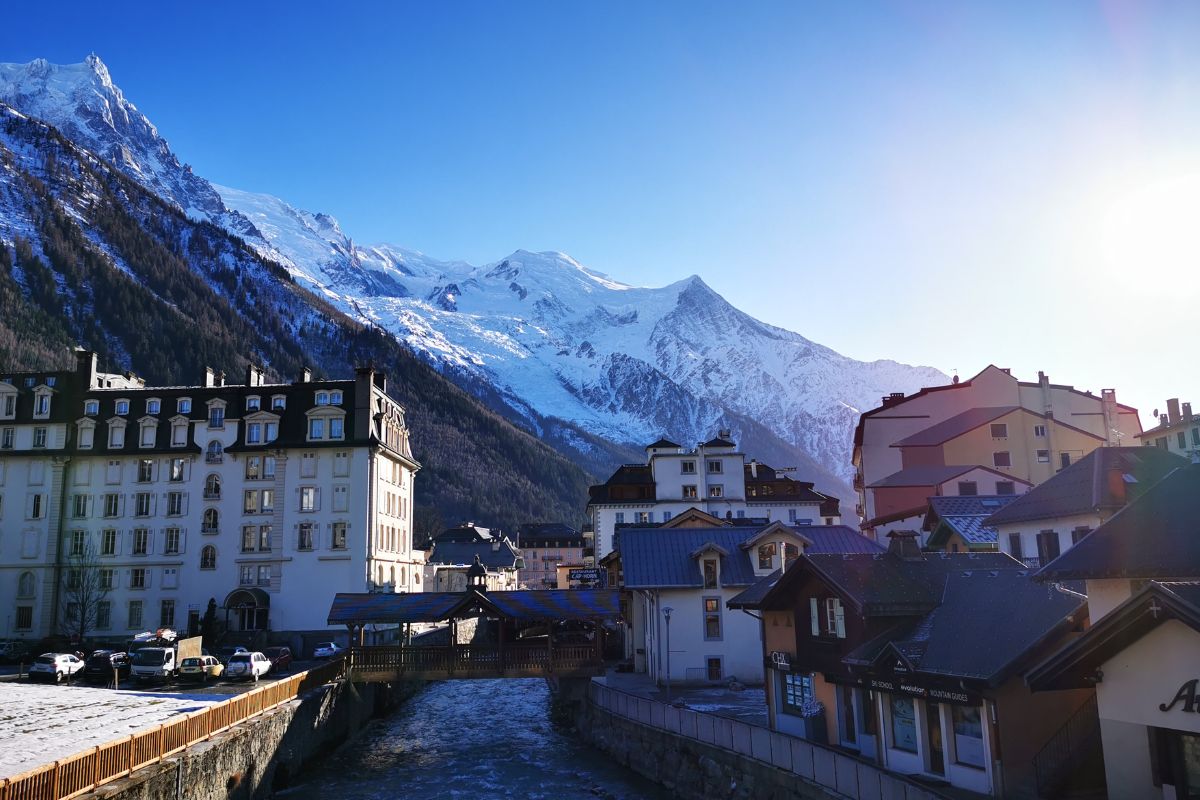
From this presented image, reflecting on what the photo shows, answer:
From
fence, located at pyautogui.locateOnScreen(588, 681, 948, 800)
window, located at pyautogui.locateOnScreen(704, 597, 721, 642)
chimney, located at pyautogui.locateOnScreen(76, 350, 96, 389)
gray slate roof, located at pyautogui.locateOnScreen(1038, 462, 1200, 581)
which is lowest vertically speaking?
fence, located at pyautogui.locateOnScreen(588, 681, 948, 800)

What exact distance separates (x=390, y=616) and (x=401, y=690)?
1792cm

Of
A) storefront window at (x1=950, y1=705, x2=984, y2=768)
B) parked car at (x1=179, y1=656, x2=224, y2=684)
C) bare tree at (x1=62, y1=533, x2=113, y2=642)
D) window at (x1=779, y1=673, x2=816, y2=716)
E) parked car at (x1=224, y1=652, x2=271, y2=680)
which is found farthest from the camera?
bare tree at (x1=62, y1=533, x2=113, y2=642)

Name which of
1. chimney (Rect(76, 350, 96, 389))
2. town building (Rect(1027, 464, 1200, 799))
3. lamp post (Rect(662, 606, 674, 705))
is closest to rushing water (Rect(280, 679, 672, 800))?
lamp post (Rect(662, 606, 674, 705))

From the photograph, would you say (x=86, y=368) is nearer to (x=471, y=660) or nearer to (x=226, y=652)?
(x=226, y=652)

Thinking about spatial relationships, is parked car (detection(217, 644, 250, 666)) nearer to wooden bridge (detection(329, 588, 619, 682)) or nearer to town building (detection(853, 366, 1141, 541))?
wooden bridge (detection(329, 588, 619, 682))

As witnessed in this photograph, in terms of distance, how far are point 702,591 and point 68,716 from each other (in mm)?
28554

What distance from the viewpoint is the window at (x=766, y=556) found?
48.6m

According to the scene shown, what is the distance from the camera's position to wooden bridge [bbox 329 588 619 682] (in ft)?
159

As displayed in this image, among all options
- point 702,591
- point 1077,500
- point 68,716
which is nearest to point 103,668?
point 68,716

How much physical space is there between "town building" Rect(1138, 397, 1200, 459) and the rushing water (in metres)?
51.9

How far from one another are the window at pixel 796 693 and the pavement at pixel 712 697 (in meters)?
1.51

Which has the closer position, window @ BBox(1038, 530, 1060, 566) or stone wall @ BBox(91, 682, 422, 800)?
stone wall @ BBox(91, 682, 422, 800)

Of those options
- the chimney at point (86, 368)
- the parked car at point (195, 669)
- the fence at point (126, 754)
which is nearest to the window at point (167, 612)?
the chimney at point (86, 368)

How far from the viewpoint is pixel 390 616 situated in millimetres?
49625
